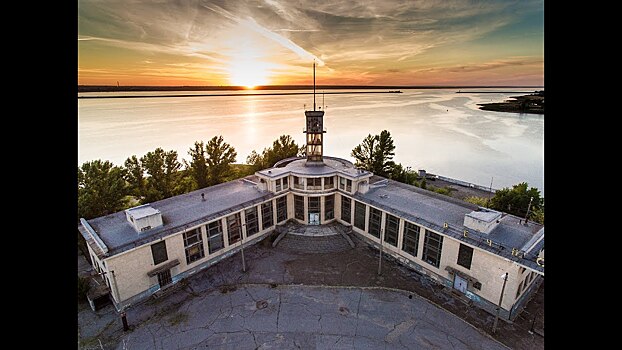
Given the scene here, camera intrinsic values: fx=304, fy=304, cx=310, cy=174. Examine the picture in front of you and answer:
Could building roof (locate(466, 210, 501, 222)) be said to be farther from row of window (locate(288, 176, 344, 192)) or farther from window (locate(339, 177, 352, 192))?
row of window (locate(288, 176, 344, 192))

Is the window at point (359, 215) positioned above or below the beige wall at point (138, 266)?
above

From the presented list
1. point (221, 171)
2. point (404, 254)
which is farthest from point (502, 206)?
point (221, 171)

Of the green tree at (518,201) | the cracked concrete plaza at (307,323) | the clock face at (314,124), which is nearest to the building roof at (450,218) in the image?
the cracked concrete plaza at (307,323)

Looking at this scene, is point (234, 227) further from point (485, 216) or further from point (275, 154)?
point (275, 154)

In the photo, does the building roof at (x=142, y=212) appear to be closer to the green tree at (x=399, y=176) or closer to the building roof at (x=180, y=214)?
the building roof at (x=180, y=214)
